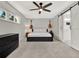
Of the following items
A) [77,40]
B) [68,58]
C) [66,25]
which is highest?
[66,25]

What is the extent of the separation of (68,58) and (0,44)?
2.24 metres

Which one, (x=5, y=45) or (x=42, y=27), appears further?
(x=42, y=27)

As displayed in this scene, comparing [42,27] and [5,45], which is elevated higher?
[42,27]

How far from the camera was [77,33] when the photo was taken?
18.0 feet

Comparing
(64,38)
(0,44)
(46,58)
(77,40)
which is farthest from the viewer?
(64,38)

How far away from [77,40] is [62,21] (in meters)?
3.83

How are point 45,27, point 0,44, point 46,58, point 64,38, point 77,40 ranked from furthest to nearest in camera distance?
1. point 45,27
2. point 64,38
3. point 77,40
4. point 46,58
5. point 0,44

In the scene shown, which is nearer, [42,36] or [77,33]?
[77,33]

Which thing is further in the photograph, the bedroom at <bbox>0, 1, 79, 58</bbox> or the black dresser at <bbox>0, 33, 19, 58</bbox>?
the bedroom at <bbox>0, 1, 79, 58</bbox>

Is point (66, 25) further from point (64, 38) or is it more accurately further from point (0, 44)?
point (0, 44)

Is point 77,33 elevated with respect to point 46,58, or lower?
elevated

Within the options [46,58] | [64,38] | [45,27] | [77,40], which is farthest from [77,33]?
[45,27]

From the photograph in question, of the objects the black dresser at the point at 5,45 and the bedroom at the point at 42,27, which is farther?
the bedroom at the point at 42,27

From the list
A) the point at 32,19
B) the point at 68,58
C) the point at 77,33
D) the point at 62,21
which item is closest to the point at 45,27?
the point at 32,19
